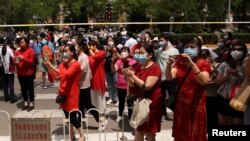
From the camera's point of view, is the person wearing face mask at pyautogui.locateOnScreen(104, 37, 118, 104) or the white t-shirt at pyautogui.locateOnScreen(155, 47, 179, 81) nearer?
the white t-shirt at pyautogui.locateOnScreen(155, 47, 179, 81)

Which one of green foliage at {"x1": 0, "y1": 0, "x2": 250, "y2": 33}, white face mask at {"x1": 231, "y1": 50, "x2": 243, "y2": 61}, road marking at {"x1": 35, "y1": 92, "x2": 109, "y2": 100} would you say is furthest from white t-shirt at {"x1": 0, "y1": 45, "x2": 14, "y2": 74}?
green foliage at {"x1": 0, "y1": 0, "x2": 250, "y2": 33}

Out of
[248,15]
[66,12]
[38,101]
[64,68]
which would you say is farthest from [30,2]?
[64,68]

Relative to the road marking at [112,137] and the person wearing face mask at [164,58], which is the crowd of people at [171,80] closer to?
the person wearing face mask at [164,58]

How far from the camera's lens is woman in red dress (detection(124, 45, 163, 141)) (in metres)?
5.65

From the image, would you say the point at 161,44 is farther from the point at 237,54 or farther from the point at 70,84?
the point at 237,54

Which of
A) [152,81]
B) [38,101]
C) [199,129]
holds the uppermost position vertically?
[152,81]

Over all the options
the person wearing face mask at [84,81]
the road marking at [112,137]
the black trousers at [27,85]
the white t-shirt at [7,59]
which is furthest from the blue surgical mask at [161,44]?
the white t-shirt at [7,59]

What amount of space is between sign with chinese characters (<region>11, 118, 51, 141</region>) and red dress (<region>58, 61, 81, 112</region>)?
39.9 inches

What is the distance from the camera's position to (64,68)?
6805 millimetres

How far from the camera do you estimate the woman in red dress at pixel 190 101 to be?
5285mm

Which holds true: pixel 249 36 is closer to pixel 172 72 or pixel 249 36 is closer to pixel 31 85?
pixel 31 85

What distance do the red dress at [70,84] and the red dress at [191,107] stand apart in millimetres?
1897

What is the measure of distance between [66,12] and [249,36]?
27001 mm

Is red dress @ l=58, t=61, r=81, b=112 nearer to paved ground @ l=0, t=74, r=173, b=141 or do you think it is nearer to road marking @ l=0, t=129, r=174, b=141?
paved ground @ l=0, t=74, r=173, b=141
